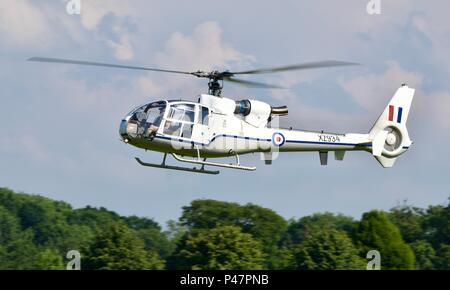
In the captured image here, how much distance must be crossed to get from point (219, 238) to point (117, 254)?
5.25 metres

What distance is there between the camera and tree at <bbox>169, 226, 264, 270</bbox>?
48.2 metres

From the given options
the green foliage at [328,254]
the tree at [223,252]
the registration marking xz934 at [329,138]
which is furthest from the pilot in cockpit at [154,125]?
the green foliage at [328,254]

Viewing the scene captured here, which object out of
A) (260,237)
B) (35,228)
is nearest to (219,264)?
(260,237)

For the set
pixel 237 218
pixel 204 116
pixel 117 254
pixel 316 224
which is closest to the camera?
pixel 204 116

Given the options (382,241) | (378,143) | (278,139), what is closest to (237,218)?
(382,241)

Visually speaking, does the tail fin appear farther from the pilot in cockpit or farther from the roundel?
the pilot in cockpit

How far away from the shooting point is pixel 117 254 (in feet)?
169

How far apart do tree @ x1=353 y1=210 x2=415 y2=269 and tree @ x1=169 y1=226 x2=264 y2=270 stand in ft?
21.4

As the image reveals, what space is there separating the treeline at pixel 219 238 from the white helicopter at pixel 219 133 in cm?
2033

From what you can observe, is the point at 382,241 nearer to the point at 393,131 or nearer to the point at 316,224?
the point at 393,131

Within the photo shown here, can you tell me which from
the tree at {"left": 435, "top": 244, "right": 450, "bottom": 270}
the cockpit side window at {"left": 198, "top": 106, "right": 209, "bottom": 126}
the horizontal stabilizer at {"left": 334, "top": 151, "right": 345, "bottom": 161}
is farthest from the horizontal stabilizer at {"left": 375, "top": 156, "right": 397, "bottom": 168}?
the tree at {"left": 435, "top": 244, "right": 450, "bottom": 270}

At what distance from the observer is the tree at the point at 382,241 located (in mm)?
53750

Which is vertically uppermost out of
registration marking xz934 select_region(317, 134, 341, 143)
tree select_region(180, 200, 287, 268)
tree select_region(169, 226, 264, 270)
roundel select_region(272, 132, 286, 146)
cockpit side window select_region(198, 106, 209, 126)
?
tree select_region(180, 200, 287, 268)
